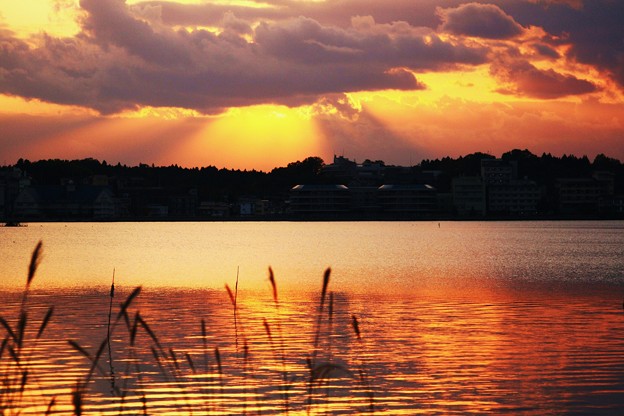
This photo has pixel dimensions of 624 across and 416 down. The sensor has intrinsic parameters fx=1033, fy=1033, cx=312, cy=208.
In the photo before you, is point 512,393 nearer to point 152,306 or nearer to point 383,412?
point 383,412

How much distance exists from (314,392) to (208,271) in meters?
54.2

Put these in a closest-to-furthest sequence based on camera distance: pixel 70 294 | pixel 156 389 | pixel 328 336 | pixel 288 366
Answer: pixel 156 389 < pixel 288 366 < pixel 328 336 < pixel 70 294

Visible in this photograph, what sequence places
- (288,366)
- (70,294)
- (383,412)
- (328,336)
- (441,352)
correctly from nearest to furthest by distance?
(383,412)
(288,366)
(441,352)
(328,336)
(70,294)

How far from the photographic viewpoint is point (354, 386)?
2173 centimetres

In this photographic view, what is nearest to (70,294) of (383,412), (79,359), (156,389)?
(79,359)

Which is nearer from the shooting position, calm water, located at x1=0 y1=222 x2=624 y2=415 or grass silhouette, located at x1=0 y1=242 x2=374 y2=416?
grass silhouette, located at x1=0 y1=242 x2=374 y2=416

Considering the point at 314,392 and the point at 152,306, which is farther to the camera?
the point at 152,306

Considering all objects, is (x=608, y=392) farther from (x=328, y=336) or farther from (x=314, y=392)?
(x=328, y=336)

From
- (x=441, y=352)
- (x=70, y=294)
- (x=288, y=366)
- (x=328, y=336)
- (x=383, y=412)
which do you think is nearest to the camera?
(x=383, y=412)

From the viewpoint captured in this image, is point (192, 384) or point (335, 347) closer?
point (192, 384)

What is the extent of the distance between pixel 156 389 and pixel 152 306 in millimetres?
22499

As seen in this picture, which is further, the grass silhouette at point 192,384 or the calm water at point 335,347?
the calm water at point 335,347

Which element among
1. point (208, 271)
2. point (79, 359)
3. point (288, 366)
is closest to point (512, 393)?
point (288, 366)

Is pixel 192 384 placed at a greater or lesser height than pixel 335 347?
greater
